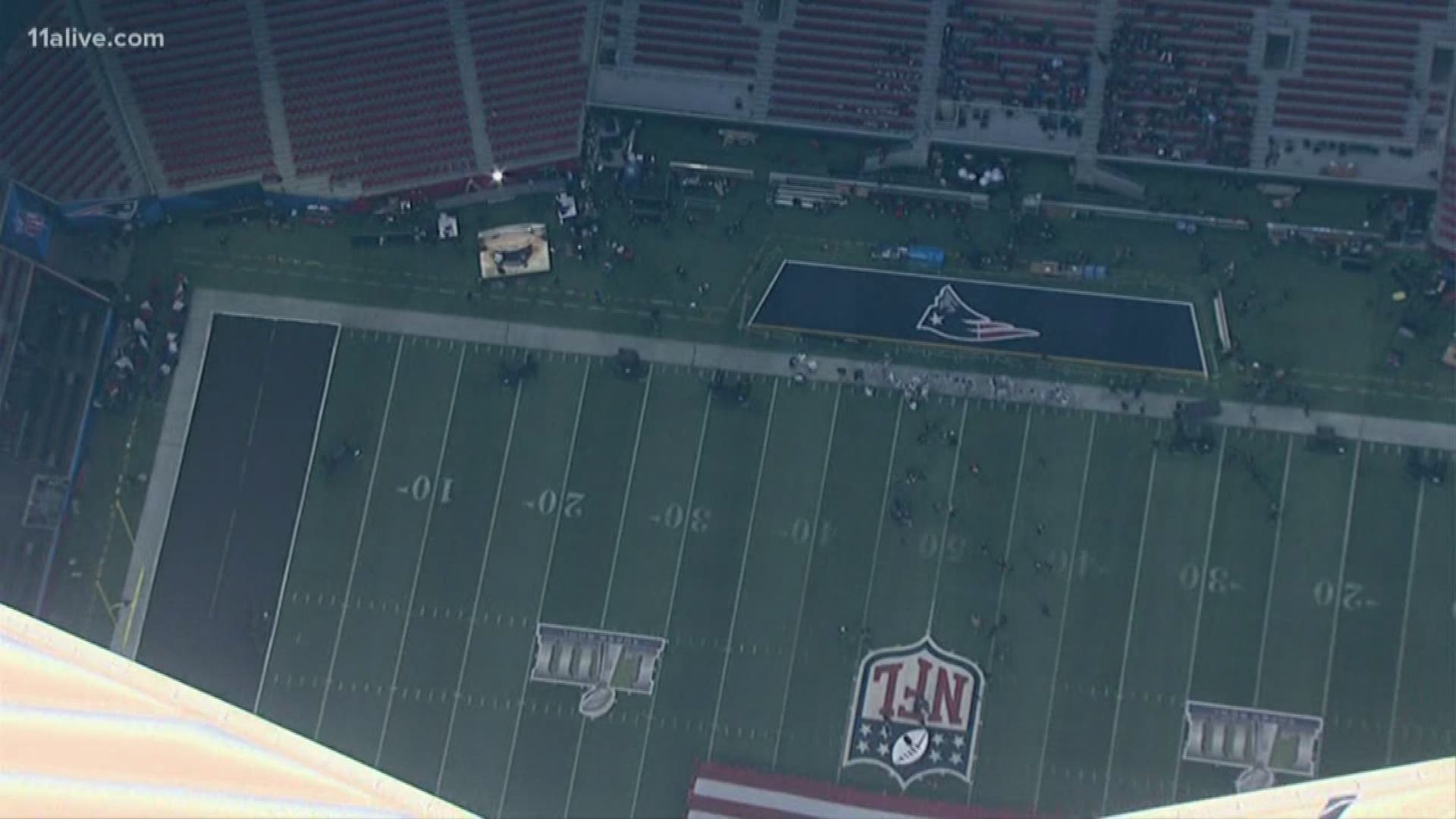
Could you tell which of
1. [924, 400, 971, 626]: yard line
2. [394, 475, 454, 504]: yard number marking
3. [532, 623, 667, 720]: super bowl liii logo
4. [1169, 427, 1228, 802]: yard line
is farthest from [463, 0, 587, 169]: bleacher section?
[1169, 427, 1228, 802]: yard line

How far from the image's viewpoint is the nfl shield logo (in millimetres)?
57812

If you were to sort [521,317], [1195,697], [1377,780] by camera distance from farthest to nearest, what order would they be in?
[521,317] → [1195,697] → [1377,780]

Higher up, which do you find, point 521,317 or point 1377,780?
point 521,317

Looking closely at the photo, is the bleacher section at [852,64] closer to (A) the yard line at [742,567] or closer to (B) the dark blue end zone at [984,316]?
(B) the dark blue end zone at [984,316]

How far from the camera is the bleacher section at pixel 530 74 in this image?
6172cm

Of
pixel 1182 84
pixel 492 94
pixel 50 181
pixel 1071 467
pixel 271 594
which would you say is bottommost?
pixel 271 594

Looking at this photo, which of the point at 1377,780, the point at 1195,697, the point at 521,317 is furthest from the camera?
the point at 521,317

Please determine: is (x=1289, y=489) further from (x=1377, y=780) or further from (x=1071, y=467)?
(x=1377, y=780)

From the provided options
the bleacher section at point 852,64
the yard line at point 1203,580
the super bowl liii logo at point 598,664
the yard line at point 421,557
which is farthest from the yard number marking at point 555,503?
the yard line at point 1203,580

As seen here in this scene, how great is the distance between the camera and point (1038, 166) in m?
61.2

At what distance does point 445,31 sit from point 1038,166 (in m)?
22.5

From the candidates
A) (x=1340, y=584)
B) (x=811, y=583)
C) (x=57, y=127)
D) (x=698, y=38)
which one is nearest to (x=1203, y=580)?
(x=1340, y=584)

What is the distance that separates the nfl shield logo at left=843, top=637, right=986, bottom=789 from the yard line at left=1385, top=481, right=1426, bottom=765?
539 inches

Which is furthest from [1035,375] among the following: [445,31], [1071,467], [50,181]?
[50,181]
